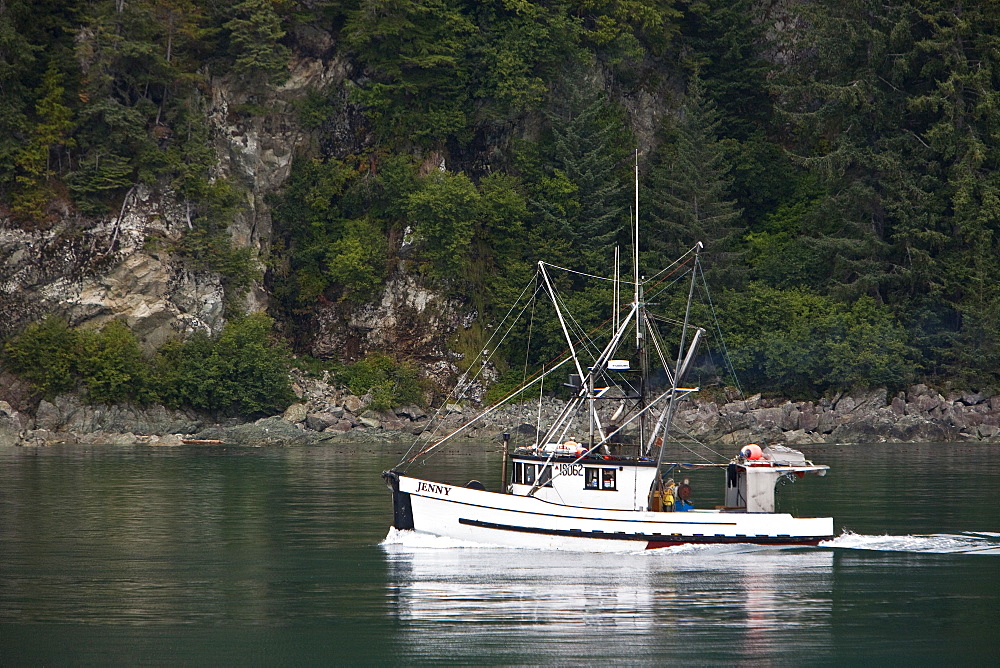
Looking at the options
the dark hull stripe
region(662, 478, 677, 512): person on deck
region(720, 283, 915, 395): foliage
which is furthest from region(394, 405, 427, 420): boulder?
region(662, 478, 677, 512): person on deck

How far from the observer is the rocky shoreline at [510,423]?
68.0 m

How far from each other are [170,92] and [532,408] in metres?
27.6

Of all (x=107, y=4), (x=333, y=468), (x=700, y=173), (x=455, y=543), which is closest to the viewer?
(x=455, y=543)

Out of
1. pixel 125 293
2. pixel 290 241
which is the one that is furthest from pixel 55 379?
pixel 290 241

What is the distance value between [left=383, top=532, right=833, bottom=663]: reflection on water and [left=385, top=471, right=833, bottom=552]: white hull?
401 mm

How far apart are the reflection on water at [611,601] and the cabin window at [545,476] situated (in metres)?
1.99

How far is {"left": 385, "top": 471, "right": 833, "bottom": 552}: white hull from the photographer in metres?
34.0

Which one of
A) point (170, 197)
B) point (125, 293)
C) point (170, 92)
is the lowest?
point (125, 293)

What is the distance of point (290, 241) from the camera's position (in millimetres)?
82125

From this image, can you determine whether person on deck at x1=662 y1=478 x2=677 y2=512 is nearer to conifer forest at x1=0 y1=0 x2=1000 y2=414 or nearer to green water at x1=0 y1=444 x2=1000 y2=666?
green water at x1=0 y1=444 x2=1000 y2=666

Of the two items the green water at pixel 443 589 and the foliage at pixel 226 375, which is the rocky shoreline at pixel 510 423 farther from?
the green water at pixel 443 589

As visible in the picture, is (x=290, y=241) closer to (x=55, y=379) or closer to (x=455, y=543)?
(x=55, y=379)

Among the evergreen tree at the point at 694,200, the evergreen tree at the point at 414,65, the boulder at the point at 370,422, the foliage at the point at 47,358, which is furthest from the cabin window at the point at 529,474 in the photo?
the evergreen tree at the point at 414,65

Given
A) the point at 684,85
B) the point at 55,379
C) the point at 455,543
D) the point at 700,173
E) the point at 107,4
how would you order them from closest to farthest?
the point at 455,543, the point at 55,379, the point at 107,4, the point at 700,173, the point at 684,85
